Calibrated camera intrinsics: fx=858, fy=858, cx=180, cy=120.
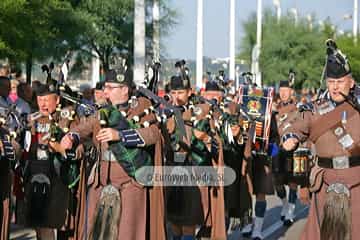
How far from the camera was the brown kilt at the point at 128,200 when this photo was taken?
6.95 metres

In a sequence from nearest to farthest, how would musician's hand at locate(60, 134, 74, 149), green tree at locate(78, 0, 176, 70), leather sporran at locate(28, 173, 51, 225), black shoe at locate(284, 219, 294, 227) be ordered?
musician's hand at locate(60, 134, 74, 149) → leather sporran at locate(28, 173, 51, 225) → black shoe at locate(284, 219, 294, 227) → green tree at locate(78, 0, 176, 70)

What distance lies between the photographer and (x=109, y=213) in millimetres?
6957

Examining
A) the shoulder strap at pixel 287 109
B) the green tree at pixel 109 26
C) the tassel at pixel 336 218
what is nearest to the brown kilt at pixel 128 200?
the tassel at pixel 336 218

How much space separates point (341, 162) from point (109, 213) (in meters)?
1.94

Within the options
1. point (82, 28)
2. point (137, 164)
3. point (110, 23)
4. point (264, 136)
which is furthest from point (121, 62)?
point (110, 23)

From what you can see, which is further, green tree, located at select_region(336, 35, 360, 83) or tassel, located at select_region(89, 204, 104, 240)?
green tree, located at select_region(336, 35, 360, 83)

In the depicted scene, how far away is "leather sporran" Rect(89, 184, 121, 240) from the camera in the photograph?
695 cm

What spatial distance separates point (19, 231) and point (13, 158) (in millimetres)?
3400

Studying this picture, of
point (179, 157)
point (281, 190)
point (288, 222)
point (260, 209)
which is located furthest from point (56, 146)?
point (281, 190)

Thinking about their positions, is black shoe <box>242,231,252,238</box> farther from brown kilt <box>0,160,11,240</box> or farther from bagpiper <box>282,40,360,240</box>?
brown kilt <box>0,160,11,240</box>

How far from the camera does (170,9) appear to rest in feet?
82.9

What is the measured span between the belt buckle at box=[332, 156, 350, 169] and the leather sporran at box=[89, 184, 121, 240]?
1789 millimetres

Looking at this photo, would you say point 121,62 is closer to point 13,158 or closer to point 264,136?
point 13,158

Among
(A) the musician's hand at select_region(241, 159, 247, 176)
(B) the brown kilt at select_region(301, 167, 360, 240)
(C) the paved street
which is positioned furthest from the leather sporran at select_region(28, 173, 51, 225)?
(A) the musician's hand at select_region(241, 159, 247, 176)
